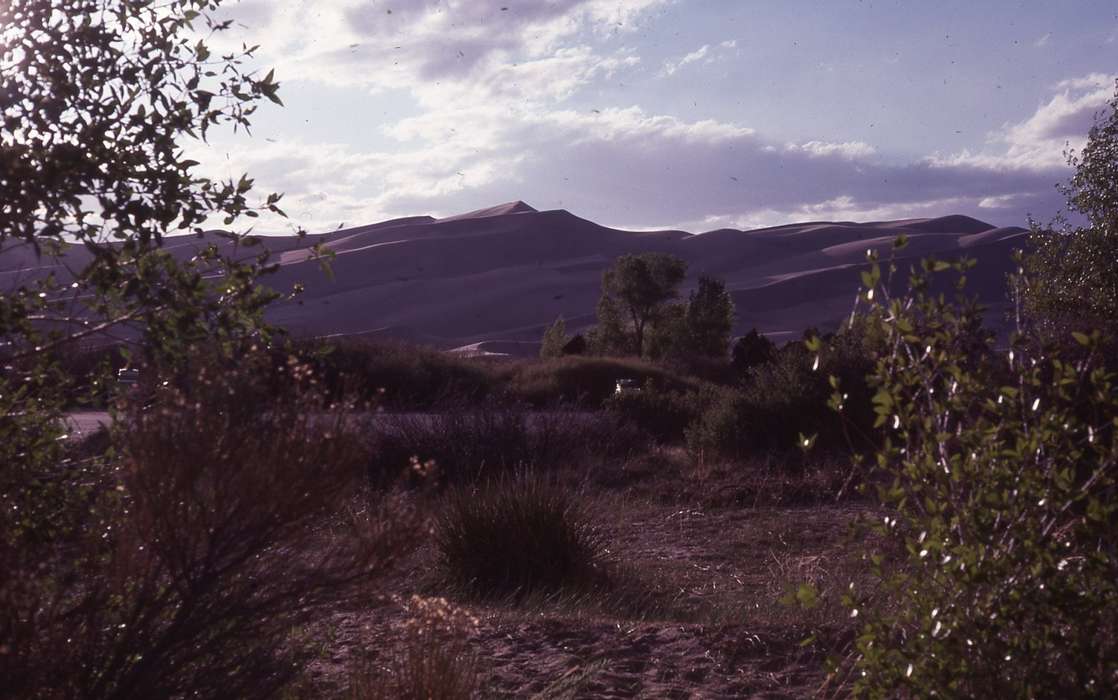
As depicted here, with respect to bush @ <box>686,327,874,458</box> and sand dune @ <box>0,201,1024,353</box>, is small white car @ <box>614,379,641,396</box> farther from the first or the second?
sand dune @ <box>0,201,1024,353</box>

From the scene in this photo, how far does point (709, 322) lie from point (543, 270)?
7850 cm

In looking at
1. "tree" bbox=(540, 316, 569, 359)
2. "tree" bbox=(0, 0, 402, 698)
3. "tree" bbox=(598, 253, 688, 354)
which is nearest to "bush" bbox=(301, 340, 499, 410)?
"tree" bbox=(540, 316, 569, 359)

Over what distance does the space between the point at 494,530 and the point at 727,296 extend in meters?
39.4

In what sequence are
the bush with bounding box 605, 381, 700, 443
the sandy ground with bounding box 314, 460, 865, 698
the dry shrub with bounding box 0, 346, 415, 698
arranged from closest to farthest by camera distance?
the dry shrub with bounding box 0, 346, 415, 698
the sandy ground with bounding box 314, 460, 865, 698
the bush with bounding box 605, 381, 700, 443

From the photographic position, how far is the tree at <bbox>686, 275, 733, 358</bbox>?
45.4 m

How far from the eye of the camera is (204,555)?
3236 mm

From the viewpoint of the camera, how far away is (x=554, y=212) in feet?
496

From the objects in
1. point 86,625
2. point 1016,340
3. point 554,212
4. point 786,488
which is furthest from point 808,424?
point 554,212

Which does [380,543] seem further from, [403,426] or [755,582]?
[403,426]

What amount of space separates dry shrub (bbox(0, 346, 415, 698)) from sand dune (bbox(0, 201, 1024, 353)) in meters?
73.3

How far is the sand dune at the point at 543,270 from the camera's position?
100 m

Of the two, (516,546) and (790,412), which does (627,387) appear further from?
(516,546)

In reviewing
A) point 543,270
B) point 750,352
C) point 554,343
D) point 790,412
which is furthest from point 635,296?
point 543,270

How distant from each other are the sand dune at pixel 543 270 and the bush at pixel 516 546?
6871 centimetres
